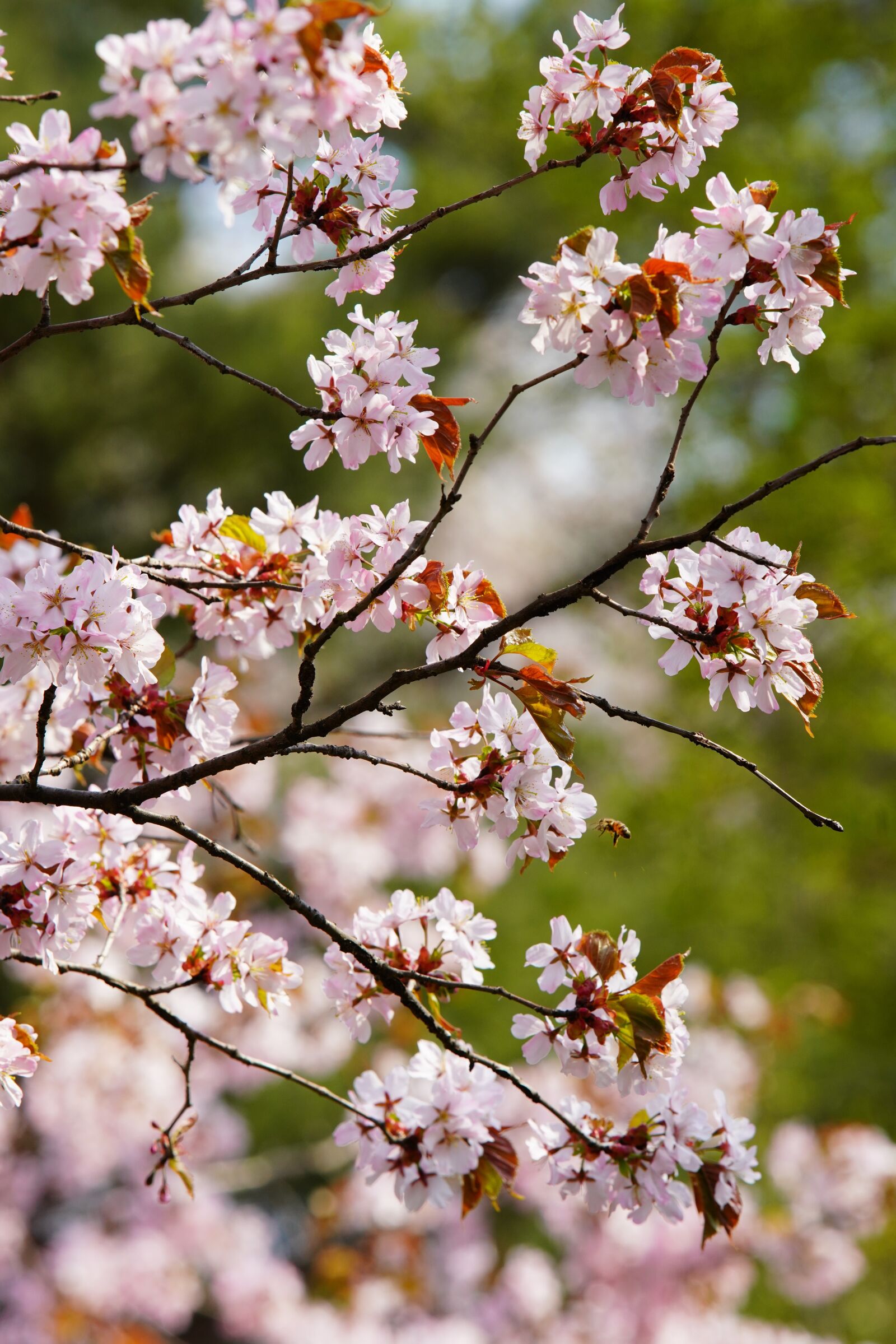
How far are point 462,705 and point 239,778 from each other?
8.79ft

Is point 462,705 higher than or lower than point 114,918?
higher

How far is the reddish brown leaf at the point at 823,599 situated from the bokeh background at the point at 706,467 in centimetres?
230

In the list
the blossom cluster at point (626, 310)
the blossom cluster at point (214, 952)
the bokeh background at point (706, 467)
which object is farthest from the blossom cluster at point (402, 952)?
the bokeh background at point (706, 467)

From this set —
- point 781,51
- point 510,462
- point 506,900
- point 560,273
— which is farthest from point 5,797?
point 510,462

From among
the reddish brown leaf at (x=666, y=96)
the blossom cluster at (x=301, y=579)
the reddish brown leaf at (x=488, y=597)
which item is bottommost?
the reddish brown leaf at (x=488, y=597)

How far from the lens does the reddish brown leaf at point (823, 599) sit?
845mm

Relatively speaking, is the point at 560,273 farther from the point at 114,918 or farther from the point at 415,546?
the point at 114,918

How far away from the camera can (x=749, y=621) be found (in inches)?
33.0

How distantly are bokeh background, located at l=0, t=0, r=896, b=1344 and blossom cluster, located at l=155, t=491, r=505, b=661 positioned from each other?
200 centimetres

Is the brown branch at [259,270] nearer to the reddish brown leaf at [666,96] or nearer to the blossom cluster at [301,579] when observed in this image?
the reddish brown leaf at [666,96]

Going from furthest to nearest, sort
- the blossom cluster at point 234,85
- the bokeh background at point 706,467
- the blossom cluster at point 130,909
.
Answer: the bokeh background at point 706,467, the blossom cluster at point 130,909, the blossom cluster at point 234,85

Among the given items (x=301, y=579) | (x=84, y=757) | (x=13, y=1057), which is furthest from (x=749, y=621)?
(x=13, y=1057)

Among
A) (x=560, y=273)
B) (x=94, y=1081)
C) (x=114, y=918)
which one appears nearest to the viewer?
(x=560, y=273)

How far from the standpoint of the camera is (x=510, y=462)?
9586 mm
